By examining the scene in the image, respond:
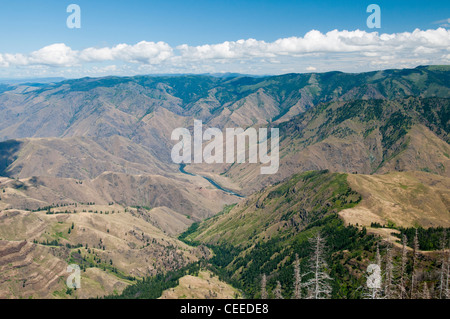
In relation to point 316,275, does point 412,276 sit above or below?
below

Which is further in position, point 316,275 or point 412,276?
point 412,276

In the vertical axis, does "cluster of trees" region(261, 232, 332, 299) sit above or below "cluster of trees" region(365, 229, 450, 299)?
above

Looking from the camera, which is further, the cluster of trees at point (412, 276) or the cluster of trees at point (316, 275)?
the cluster of trees at point (412, 276)

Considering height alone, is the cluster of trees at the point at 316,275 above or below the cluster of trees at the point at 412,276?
above

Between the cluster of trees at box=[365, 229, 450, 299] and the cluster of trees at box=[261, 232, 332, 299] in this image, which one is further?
the cluster of trees at box=[365, 229, 450, 299]
